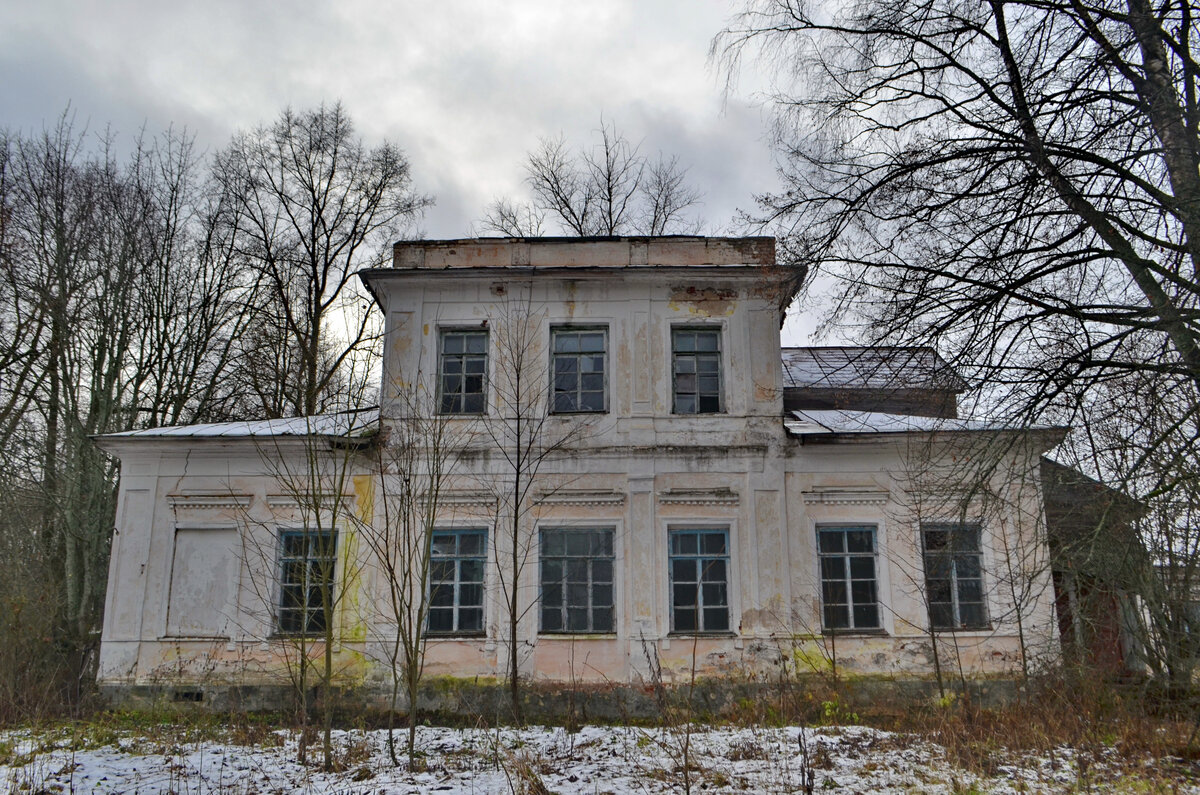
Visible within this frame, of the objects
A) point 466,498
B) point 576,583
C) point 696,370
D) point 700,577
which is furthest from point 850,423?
point 466,498

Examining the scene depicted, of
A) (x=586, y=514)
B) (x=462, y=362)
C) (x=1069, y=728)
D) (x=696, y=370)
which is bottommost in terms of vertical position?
(x=1069, y=728)

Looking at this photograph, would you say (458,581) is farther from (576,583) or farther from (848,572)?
(848,572)

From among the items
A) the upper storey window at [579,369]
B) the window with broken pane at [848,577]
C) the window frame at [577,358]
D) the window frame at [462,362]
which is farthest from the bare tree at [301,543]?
the window with broken pane at [848,577]

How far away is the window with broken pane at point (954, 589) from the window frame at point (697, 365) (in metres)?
3.25

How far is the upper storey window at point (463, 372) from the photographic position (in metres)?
12.3

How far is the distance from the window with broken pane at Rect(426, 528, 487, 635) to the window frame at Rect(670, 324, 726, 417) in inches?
131

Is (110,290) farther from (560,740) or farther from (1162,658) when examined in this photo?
(1162,658)

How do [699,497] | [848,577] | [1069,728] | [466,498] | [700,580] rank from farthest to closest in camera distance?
[466,498], [699,497], [848,577], [700,580], [1069,728]

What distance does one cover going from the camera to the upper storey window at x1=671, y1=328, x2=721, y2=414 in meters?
12.1

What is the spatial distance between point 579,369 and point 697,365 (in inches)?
67.3

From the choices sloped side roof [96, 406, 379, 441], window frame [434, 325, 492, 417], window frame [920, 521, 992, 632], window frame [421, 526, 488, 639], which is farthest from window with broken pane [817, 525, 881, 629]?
sloped side roof [96, 406, 379, 441]

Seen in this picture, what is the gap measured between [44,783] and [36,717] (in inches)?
133

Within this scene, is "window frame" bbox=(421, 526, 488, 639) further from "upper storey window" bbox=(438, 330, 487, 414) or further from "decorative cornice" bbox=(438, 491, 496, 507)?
"upper storey window" bbox=(438, 330, 487, 414)

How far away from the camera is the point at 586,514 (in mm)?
11688
